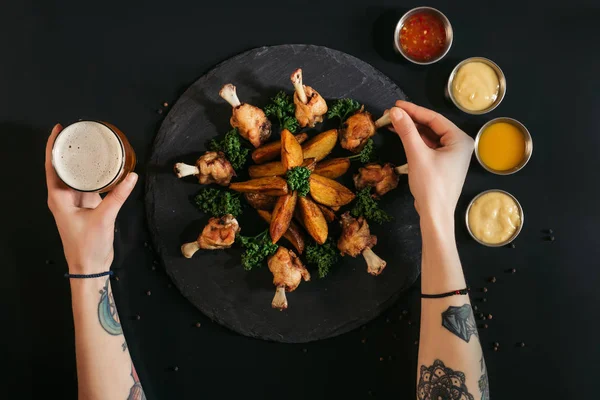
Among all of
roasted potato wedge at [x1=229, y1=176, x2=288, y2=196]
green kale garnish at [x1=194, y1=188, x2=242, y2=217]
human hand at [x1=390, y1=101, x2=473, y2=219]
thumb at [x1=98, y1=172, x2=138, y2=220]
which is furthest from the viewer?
green kale garnish at [x1=194, y1=188, x2=242, y2=217]

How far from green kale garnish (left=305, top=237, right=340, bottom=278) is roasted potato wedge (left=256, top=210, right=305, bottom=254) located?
57 mm

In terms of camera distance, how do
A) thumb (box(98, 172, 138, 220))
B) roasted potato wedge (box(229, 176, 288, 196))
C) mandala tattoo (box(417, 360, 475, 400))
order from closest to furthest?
thumb (box(98, 172, 138, 220)) → mandala tattoo (box(417, 360, 475, 400)) → roasted potato wedge (box(229, 176, 288, 196))

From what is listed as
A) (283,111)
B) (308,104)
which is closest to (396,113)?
(308,104)

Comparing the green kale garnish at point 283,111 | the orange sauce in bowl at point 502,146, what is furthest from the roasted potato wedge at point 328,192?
the orange sauce in bowl at point 502,146

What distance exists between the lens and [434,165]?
10.8 feet

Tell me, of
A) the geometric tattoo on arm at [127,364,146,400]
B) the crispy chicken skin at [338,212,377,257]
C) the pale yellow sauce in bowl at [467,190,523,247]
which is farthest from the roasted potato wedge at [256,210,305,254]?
the geometric tattoo on arm at [127,364,146,400]

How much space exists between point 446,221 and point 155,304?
2117 mm

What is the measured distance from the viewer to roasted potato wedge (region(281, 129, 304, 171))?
334 cm

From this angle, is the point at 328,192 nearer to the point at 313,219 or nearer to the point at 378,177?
the point at 313,219

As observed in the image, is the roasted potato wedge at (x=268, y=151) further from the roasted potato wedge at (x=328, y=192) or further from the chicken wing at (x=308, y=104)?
the roasted potato wedge at (x=328, y=192)

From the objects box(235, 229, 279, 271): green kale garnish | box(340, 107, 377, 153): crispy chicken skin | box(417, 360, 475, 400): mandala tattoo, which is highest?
box(340, 107, 377, 153): crispy chicken skin

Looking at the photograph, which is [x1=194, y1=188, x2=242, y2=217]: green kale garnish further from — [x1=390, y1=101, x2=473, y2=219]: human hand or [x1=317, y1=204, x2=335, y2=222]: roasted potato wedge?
[x1=390, y1=101, x2=473, y2=219]: human hand

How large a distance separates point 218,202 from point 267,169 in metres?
0.42

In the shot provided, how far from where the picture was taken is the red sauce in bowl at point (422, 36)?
3736mm
